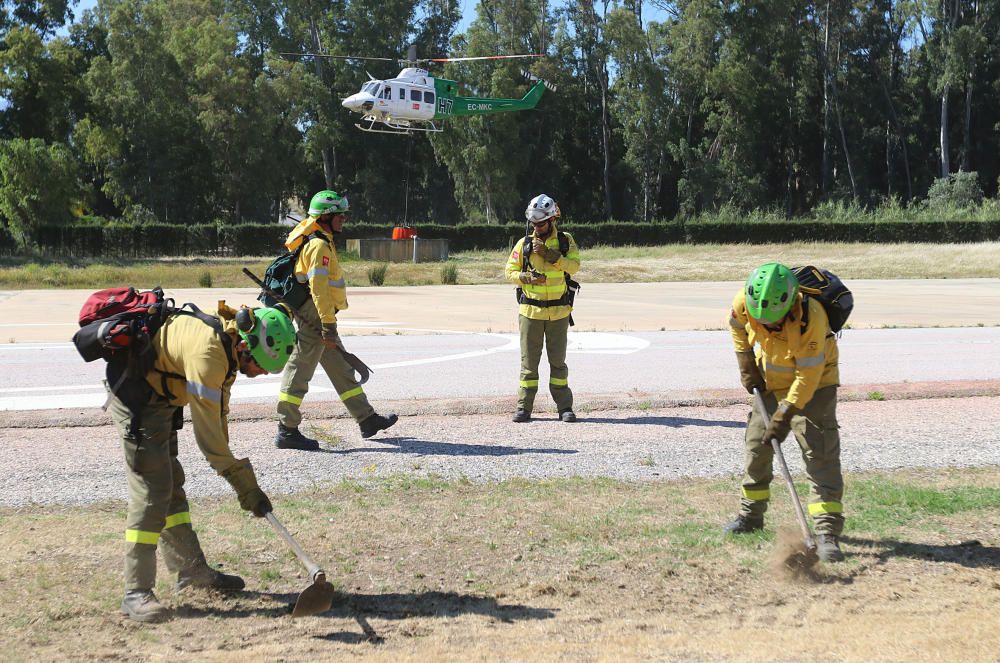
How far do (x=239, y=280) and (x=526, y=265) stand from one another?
21.5 metres

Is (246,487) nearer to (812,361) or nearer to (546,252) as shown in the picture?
(812,361)

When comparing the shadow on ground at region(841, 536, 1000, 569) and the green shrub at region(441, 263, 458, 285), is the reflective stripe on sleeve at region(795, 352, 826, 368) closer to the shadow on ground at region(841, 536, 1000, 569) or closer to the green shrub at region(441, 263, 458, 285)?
the shadow on ground at region(841, 536, 1000, 569)

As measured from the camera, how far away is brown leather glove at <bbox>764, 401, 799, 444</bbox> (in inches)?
209

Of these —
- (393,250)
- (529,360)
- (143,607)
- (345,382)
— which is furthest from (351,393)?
(393,250)

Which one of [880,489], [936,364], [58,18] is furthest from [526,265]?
[58,18]

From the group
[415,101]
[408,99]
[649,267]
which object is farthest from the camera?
[415,101]

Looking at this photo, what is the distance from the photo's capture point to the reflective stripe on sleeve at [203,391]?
4.46 meters

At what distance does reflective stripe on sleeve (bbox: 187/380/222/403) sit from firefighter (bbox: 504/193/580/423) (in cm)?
465

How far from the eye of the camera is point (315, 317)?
7957mm

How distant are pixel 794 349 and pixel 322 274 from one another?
3.84 metres

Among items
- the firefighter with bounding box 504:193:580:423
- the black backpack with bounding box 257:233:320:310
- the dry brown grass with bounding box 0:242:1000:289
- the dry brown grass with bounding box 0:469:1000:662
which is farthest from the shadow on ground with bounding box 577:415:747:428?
the dry brown grass with bounding box 0:242:1000:289

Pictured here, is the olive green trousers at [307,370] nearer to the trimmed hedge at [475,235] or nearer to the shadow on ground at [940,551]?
the shadow on ground at [940,551]

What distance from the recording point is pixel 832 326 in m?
5.38

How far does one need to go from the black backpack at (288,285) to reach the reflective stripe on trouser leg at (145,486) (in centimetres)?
320
